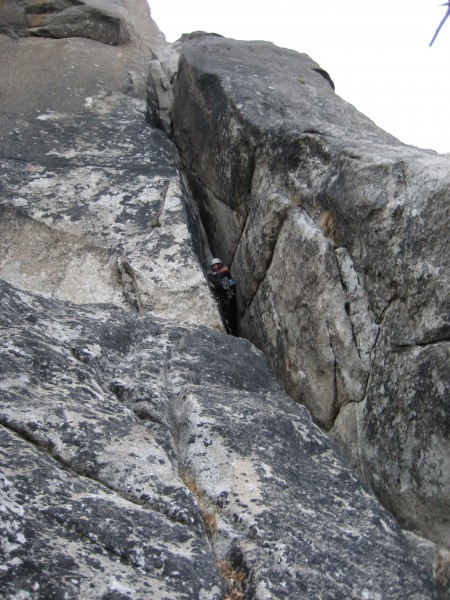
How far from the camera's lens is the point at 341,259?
307 inches

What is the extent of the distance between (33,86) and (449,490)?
9.42m

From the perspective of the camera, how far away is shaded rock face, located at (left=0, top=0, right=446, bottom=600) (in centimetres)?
481

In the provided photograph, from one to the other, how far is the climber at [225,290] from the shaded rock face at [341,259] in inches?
6.3

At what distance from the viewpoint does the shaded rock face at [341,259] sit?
251 inches

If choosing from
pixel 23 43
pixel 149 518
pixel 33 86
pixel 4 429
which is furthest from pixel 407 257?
pixel 23 43

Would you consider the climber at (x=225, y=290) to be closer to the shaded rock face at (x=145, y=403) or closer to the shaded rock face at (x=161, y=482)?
the shaded rock face at (x=145, y=403)

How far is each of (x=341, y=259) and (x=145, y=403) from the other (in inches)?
106

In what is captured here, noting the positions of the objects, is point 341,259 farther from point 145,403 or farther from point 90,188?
point 90,188

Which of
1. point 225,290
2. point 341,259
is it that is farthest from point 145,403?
point 225,290

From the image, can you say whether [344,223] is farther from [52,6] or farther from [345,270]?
[52,6]

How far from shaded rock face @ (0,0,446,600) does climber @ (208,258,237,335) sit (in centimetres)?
26

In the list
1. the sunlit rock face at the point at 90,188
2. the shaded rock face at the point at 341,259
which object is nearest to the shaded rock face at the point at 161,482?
the shaded rock face at the point at 341,259

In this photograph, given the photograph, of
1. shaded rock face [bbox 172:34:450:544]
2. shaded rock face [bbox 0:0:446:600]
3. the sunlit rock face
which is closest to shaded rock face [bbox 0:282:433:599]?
shaded rock face [bbox 0:0:446:600]

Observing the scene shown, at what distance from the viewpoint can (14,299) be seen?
7.16m
